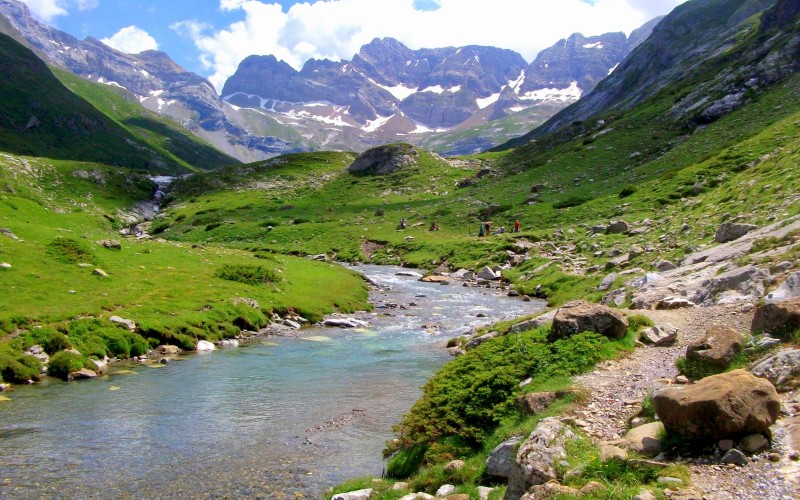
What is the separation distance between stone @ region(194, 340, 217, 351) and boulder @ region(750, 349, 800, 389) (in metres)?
25.9

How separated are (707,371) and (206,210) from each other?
113418 millimetres

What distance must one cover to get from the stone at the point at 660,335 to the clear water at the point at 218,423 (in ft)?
29.7

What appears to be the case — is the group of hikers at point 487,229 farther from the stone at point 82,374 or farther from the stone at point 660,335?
the stone at point 82,374

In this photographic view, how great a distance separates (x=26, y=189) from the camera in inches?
3917

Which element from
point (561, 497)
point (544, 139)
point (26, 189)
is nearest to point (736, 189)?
point (561, 497)

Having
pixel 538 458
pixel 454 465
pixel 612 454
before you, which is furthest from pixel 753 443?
pixel 454 465

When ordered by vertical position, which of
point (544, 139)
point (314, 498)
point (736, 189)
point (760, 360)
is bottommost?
point (314, 498)

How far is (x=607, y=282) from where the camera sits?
119 feet

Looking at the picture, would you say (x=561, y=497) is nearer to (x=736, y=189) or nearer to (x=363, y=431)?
(x=363, y=431)

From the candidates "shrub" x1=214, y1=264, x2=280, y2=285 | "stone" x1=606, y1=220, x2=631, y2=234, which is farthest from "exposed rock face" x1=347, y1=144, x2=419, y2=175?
"shrub" x1=214, y1=264, x2=280, y2=285

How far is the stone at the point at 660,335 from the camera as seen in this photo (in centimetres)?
1734

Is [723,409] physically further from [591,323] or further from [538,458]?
[591,323]

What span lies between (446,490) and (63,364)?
19315 mm

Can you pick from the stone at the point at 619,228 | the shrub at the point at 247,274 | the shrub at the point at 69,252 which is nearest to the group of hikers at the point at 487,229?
the stone at the point at 619,228
